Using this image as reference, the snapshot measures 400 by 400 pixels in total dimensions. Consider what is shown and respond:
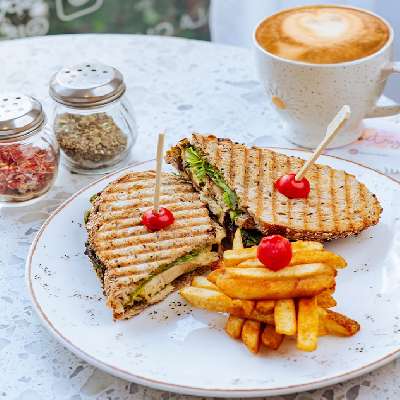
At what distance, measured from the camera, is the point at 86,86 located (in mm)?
2713

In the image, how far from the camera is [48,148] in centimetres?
270

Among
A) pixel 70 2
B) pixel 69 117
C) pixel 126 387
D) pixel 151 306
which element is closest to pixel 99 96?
pixel 69 117

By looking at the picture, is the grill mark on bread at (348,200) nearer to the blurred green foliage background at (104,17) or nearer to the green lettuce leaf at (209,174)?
the green lettuce leaf at (209,174)

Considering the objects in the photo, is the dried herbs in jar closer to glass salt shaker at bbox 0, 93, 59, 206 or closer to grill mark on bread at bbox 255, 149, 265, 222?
glass salt shaker at bbox 0, 93, 59, 206

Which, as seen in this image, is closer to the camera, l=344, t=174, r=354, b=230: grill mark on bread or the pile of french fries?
the pile of french fries

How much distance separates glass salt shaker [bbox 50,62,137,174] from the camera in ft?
8.88

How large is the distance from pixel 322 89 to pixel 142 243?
40.6 inches

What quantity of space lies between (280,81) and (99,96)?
0.72m

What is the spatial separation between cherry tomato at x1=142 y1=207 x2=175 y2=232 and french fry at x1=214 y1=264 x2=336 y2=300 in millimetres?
405

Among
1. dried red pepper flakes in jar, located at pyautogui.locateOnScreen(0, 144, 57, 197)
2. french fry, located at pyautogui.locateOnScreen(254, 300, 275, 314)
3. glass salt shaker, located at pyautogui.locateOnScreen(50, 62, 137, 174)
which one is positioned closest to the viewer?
french fry, located at pyautogui.locateOnScreen(254, 300, 275, 314)

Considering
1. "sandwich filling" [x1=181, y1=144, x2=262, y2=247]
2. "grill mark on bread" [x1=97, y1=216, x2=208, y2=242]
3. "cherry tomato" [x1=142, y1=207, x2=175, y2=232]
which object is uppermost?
"cherry tomato" [x1=142, y1=207, x2=175, y2=232]

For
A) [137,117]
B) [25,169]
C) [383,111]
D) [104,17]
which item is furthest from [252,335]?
[104,17]

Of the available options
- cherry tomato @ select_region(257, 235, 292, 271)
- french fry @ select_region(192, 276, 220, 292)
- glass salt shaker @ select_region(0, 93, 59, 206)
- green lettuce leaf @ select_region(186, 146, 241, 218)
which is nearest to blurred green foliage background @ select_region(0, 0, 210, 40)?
glass salt shaker @ select_region(0, 93, 59, 206)

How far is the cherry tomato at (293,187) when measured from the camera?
2.41 metres
